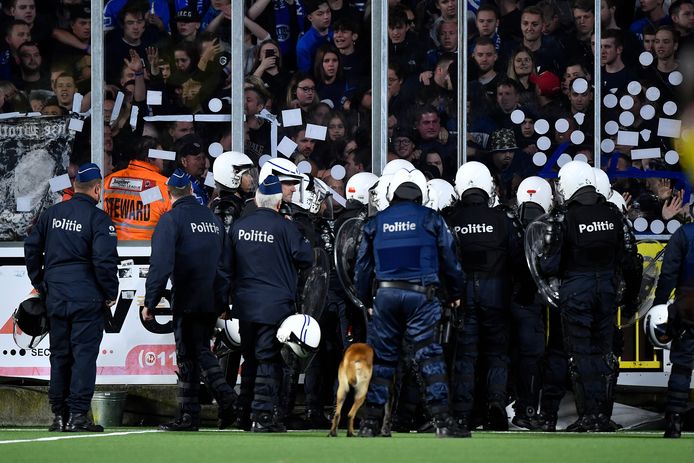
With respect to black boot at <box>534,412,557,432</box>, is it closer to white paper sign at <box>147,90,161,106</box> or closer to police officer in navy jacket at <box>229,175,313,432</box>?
police officer in navy jacket at <box>229,175,313,432</box>

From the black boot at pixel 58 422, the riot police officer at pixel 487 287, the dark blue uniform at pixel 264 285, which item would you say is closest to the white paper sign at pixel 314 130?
the riot police officer at pixel 487 287

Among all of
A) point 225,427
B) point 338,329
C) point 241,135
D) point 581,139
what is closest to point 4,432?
point 225,427

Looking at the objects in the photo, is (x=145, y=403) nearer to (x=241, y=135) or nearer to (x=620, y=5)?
(x=241, y=135)

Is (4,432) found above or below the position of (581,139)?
below

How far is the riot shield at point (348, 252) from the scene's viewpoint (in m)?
14.9

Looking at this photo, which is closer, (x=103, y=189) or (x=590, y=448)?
(x=590, y=448)

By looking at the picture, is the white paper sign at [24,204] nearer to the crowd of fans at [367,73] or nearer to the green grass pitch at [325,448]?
the crowd of fans at [367,73]

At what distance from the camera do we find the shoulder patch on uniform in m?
17.8

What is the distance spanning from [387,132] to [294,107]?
1.08 meters

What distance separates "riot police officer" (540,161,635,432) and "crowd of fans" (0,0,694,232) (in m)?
3.30

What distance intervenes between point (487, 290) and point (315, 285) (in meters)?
1.59

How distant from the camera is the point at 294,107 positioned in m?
17.9

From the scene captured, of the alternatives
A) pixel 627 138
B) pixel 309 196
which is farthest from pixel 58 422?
pixel 627 138

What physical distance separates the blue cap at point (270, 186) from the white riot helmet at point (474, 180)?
2.08 metres
